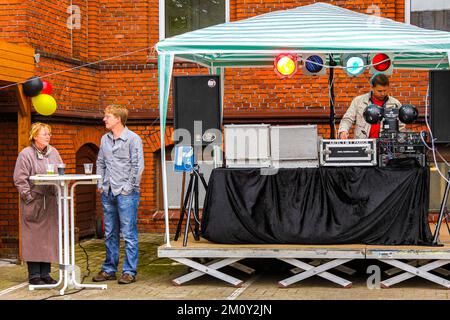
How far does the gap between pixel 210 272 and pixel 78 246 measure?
350 centimetres

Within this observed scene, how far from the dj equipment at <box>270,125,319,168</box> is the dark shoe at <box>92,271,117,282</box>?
2.18 meters

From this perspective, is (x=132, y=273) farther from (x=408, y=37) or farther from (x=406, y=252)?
(x=408, y=37)

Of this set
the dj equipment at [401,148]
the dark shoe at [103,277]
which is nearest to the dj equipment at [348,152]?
the dj equipment at [401,148]

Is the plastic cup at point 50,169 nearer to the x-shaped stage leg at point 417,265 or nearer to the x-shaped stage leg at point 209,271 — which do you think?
the x-shaped stage leg at point 209,271

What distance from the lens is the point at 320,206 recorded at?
8469 mm

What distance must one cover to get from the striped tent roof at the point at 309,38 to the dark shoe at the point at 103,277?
2.50 metres

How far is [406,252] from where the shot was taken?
8.03 meters

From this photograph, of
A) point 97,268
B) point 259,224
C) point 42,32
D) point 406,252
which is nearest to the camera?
point 406,252

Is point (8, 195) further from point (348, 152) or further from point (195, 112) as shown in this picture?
point (348, 152)

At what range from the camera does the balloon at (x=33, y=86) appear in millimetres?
9500

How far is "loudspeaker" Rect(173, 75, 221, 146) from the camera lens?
877 centimetres

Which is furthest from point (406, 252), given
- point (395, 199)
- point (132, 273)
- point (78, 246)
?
point (78, 246)

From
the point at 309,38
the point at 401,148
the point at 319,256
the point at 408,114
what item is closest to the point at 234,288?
the point at 319,256

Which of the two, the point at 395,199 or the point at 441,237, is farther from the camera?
the point at 441,237
